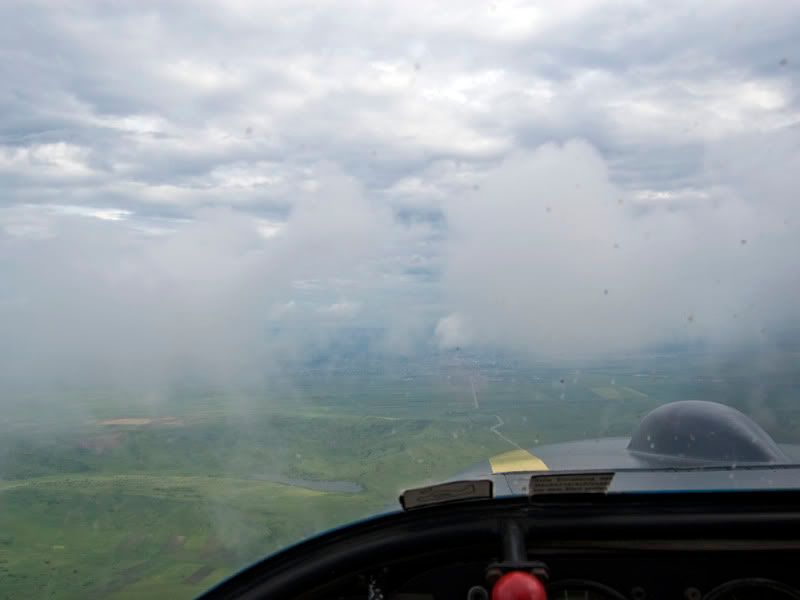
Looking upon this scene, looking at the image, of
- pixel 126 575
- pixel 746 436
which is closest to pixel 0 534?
pixel 126 575

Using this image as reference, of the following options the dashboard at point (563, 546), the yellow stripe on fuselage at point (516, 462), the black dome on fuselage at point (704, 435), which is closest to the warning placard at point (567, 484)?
the dashboard at point (563, 546)

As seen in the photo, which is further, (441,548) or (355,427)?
(355,427)

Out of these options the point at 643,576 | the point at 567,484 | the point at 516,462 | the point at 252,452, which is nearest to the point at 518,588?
the point at 567,484

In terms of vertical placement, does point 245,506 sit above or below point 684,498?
above

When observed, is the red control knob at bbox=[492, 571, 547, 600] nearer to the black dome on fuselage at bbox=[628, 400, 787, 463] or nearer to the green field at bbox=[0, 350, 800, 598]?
the green field at bbox=[0, 350, 800, 598]

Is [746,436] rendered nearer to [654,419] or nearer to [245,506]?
[654,419]

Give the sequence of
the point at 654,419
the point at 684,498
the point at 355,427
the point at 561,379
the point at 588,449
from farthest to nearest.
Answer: the point at 355,427 → the point at 561,379 → the point at 588,449 → the point at 654,419 → the point at 684,498

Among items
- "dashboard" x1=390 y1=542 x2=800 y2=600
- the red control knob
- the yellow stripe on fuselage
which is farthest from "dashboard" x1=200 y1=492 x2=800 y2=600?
the yellow stripe on fuselage
